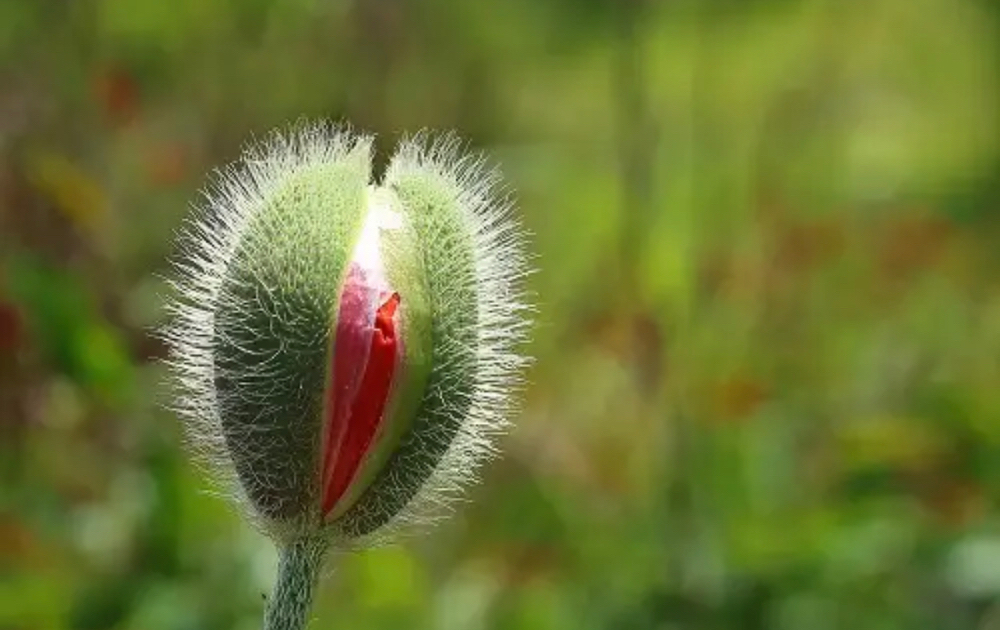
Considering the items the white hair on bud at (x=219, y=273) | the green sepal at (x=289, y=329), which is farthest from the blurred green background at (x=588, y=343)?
the green sepal at (x=289, y=329)

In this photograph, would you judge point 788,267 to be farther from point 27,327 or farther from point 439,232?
point 439,232

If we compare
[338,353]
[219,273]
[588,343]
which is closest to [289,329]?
[338,353]

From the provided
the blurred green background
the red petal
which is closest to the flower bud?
the red petal

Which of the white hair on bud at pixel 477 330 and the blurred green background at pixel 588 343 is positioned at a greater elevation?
the blurred green background at pixel 588 343

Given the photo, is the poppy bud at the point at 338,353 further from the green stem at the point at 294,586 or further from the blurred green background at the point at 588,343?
the blurred green background at the point at 588,343

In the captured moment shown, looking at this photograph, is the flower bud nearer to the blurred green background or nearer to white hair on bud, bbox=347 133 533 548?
white hair on bud, bbox=347 133 533 548
